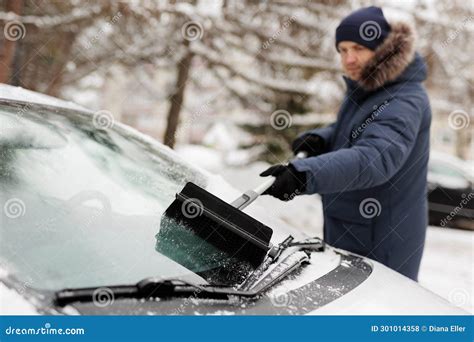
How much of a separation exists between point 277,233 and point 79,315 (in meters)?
0.93

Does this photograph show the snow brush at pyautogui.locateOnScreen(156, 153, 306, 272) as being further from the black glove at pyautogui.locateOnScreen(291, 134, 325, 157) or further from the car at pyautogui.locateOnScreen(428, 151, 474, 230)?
the car at pyautogui.locateOnScreen(428, 151, 474, 230)

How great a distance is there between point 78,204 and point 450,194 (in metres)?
8.53

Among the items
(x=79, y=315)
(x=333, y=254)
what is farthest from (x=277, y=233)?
(x=79, y=315)

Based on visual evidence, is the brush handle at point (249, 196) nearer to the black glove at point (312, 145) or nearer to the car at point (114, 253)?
the car at point (114, 253)

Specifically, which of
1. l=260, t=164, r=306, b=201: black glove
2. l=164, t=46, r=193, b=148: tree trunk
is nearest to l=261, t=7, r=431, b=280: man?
l=260, t=164, r=306, b=201: black glove

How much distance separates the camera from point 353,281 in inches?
64.8

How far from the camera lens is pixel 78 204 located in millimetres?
1646

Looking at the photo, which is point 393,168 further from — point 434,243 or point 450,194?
point 450,194

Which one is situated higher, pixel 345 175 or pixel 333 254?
pixel 345 175

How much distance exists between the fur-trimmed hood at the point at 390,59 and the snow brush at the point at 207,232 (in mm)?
1142

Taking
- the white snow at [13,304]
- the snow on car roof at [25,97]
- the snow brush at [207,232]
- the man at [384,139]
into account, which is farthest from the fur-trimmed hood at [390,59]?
the white snow at [13,304]

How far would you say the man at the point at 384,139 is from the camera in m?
2.26

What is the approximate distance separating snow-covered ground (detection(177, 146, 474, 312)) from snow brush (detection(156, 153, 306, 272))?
95.0 inches
